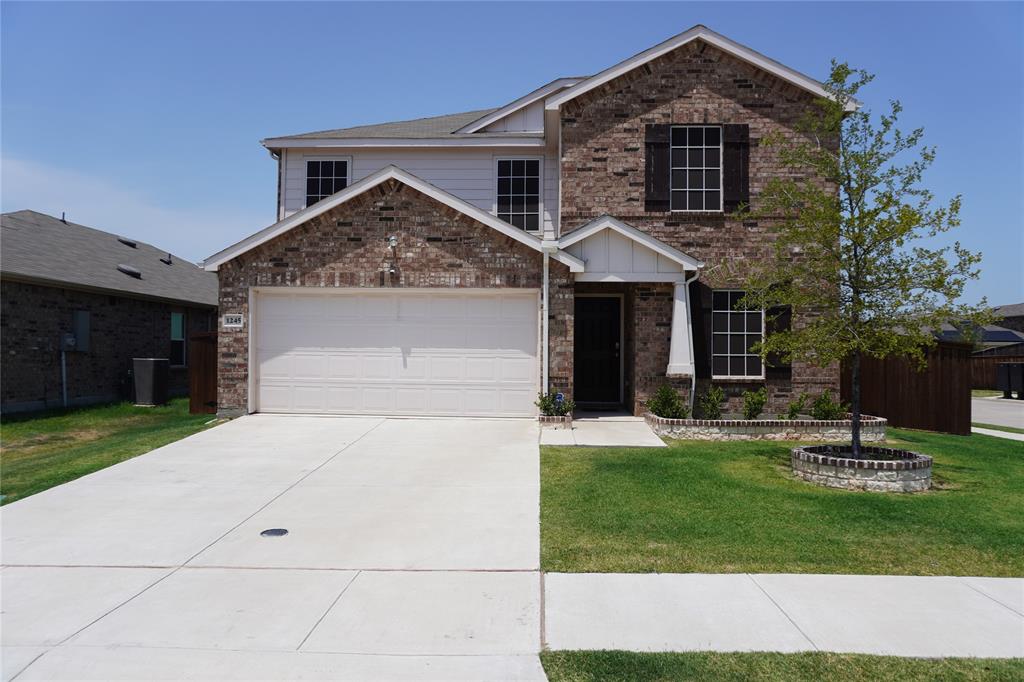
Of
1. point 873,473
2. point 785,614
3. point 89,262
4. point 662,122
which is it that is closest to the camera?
point 785,614

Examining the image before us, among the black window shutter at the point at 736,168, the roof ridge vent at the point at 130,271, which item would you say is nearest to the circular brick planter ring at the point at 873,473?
the black window shutter at the point at 736,168

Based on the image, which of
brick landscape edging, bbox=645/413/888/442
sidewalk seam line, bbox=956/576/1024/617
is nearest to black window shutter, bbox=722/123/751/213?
brick landscape edging, bbox=645/413/888/442

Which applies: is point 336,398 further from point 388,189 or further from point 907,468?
point 907,468

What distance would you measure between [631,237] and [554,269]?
5.06 ft

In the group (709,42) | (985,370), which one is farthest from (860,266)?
(985,370)

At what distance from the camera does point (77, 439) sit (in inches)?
492

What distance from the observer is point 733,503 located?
7.26m

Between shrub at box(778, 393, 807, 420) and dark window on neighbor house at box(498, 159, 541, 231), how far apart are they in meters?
6.83

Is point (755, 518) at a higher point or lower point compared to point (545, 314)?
lower

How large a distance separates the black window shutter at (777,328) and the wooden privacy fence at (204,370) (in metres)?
11.5

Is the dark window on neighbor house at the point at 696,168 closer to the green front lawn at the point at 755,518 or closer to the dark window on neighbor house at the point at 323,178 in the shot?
the green front lawn at the point at 755,518

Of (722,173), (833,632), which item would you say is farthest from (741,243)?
(833,632)

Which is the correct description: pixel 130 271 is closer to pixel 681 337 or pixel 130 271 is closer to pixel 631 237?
pixel 631 237

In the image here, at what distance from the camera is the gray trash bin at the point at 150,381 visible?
16.8 metres
